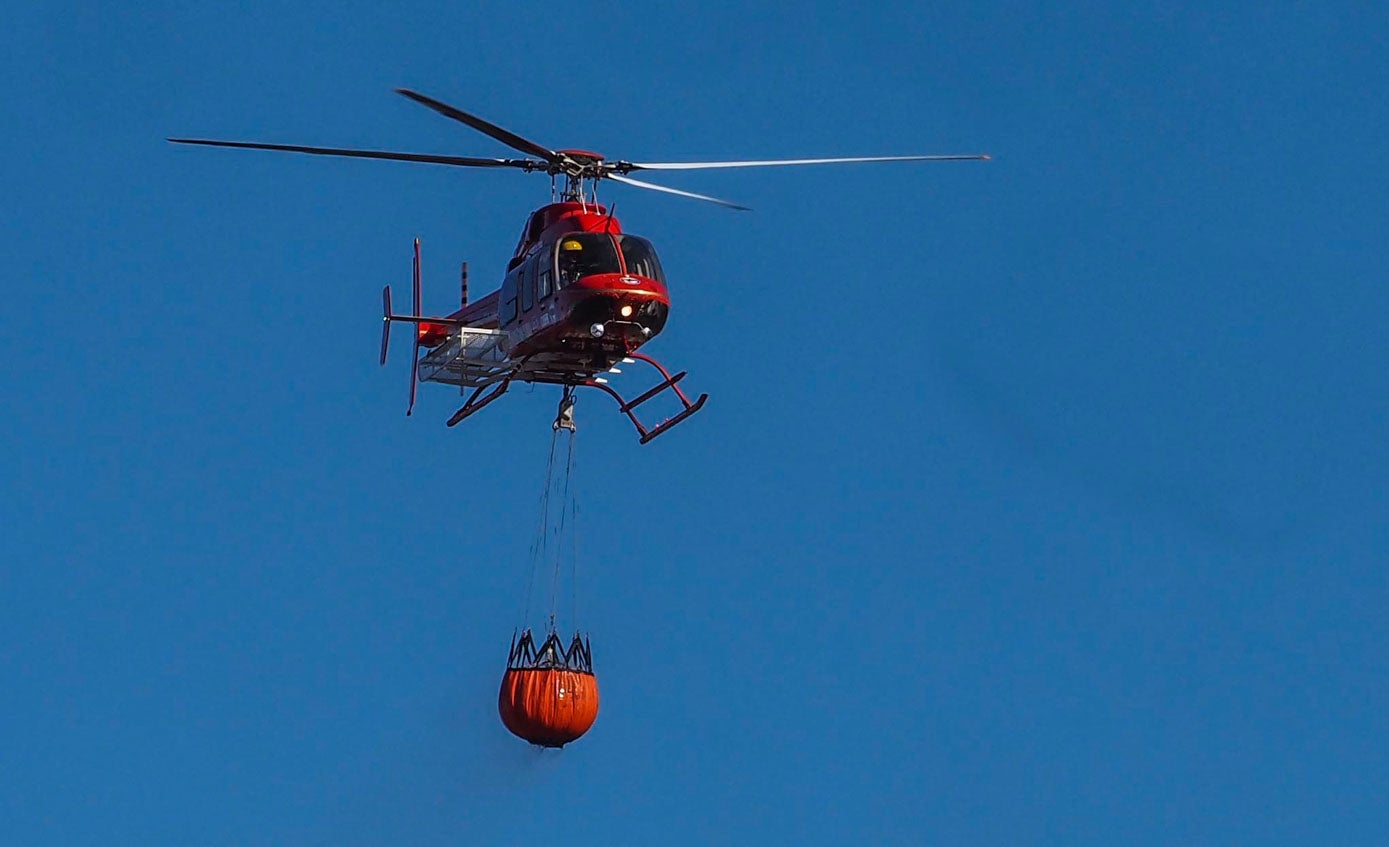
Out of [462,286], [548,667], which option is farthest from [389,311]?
[548,667]

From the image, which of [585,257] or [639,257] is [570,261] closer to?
[585,257]

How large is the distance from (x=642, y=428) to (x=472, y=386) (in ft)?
14.5

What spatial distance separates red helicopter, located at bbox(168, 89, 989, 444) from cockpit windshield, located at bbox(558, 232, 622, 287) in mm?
18

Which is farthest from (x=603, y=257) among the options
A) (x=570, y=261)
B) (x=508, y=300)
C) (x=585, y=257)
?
(x=508, y=300)

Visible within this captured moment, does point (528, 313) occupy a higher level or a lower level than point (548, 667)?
higher

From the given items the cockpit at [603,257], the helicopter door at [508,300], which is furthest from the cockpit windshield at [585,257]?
the helicopter door at [508,300]

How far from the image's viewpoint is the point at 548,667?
52750mm

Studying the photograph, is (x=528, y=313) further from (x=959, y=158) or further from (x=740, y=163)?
(x=959, y=158)

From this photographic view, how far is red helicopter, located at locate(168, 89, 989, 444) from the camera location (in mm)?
51062

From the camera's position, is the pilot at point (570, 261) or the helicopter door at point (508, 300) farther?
the helicopter door at point (508, 300)

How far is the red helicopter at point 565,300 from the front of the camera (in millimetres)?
51062

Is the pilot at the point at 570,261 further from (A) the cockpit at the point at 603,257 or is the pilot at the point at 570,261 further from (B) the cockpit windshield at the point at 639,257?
(B) the cockpit windshield at the point at 639,257

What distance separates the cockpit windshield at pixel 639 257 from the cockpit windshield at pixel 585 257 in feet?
0.71

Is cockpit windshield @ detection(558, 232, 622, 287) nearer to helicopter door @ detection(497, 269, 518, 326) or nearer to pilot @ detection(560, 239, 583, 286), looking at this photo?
pilot @ detection(560, 239, 583, 286)
